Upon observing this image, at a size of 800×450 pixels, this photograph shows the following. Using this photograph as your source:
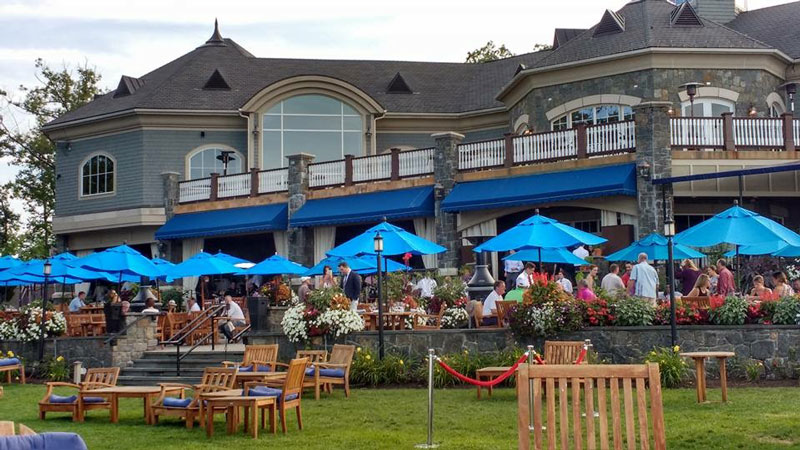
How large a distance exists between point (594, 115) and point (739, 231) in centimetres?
1134

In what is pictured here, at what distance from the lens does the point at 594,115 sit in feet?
95.9

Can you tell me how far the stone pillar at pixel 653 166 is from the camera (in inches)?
954

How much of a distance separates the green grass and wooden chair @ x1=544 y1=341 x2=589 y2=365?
825 mm

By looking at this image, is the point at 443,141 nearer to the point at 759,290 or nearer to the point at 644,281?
the point at 644,281

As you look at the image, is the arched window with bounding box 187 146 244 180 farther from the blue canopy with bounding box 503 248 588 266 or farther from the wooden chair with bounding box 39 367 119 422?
the wooden chair with bounding box 39 367 119 422

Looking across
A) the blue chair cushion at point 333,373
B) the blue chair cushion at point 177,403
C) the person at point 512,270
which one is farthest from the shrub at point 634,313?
the blue chair cushion at point 177,403

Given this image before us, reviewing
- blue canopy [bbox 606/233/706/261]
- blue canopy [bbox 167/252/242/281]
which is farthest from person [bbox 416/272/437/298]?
blue canopy [bbox 167/252/242/281]

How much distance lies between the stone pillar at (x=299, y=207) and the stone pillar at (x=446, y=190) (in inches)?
192

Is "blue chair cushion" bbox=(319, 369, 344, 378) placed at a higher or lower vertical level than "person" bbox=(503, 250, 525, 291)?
lower

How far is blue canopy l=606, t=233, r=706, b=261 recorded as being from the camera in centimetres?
2183

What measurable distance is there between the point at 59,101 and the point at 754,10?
29.2 meters

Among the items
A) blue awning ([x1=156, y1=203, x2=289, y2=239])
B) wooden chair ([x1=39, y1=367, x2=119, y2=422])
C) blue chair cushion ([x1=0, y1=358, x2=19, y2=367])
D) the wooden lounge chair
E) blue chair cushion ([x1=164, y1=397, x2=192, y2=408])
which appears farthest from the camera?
blue awning ([x1=156, y1=203, x2=289, y2=239])

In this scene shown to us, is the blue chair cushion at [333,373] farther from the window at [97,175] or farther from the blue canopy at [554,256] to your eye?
the window at [97,175]

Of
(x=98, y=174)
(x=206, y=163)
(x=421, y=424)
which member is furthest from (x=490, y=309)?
(x=98, y=174)
